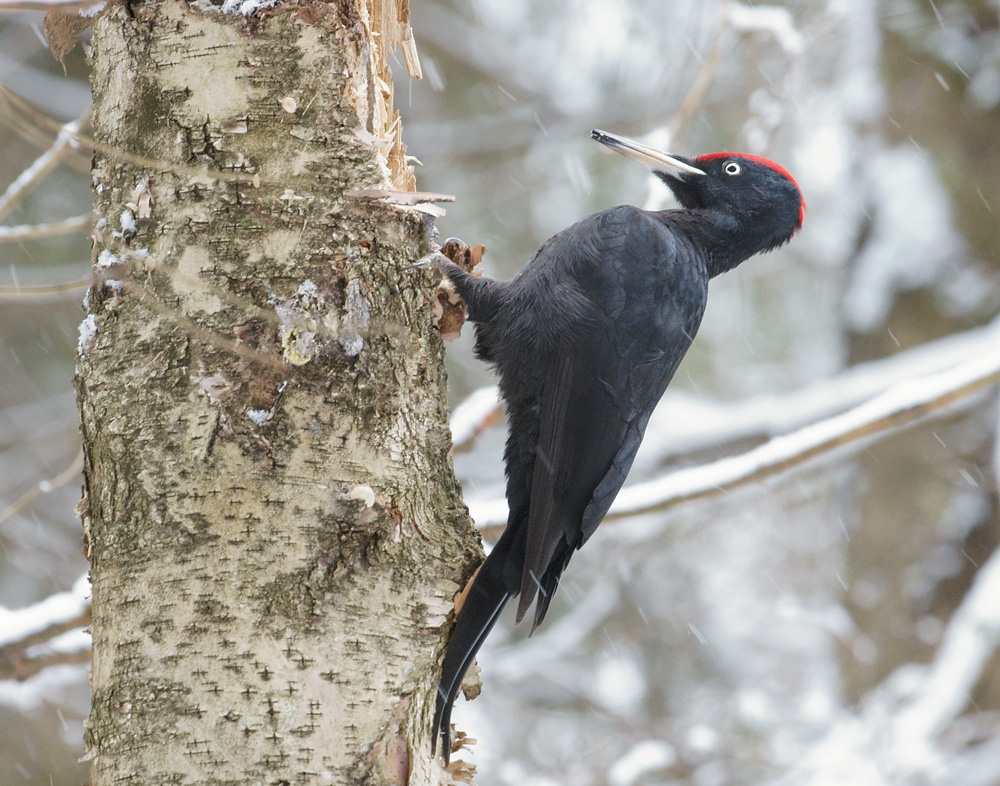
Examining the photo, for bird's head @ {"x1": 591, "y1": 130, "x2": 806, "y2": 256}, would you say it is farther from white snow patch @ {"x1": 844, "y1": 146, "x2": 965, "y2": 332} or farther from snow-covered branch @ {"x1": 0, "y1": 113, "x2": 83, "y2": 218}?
white snow patch @ {"x1": 844, "y1": 146, "x2": 965, "y2": 332}

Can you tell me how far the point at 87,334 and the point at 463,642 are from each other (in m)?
Answer: 0.94

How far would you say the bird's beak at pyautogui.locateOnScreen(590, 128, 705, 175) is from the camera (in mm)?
2955

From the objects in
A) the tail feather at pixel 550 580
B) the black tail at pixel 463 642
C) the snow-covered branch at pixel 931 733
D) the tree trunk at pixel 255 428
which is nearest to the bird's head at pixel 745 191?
the tail feather at pixel 550 580

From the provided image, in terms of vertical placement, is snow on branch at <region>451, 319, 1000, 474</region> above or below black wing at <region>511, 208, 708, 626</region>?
below

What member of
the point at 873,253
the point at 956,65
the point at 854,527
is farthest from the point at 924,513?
the point at 956,65

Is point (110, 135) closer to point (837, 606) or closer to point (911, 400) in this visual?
point (911, 400)

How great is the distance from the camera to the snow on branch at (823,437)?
259 centimetres

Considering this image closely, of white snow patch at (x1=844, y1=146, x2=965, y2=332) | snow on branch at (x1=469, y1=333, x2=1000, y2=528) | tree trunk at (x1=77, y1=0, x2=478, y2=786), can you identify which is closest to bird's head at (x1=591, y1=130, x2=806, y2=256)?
snow on branch at (x1=469, y1=333, x2=1000, y2=528)

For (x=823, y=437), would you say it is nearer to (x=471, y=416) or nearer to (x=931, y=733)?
(x=471, y=416)

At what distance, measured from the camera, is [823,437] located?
2.60 metres

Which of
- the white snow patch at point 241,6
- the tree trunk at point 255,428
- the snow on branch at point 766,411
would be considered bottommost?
the snow on branch at point 766,411

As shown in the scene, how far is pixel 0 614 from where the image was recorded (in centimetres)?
252

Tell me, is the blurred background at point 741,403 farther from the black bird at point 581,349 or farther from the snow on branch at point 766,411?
the black bird at point 581,349

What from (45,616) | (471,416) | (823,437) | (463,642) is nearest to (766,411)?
(823,437)
